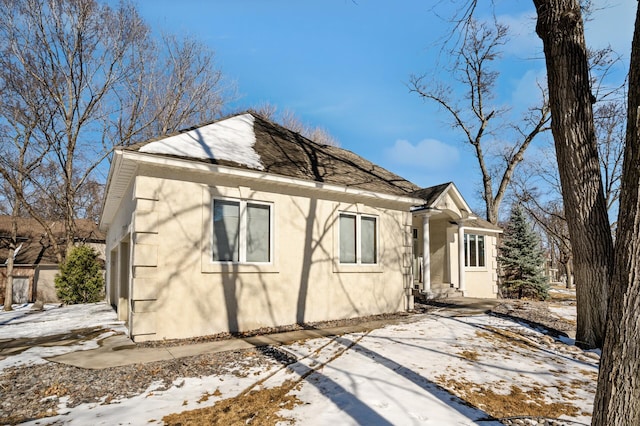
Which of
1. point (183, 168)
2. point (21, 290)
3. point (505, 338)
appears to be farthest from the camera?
point (21, 290)

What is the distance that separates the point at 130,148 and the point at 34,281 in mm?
23945

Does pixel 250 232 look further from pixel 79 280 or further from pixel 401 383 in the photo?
pixel 79 280

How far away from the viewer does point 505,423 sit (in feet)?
12.4

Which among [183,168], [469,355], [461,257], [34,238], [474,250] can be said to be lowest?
[469,355]

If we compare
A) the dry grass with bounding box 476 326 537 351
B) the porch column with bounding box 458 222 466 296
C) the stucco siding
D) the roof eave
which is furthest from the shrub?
the dry grass with bounding box 476 326 537 351

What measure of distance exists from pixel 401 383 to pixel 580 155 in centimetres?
539

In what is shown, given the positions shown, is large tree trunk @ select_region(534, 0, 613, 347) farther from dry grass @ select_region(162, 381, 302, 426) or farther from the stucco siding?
dry grass @ select_region(162, 381, 302, 426)

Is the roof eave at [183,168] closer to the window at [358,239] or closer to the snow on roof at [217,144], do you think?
the snow on roof at [217,144]

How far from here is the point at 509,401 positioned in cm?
438

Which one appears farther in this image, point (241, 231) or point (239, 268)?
point (241, 231)

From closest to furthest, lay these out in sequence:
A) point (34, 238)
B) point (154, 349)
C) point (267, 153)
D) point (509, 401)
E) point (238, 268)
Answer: point (509, 401)
point (154, 349)
point (238, 268)
point (267, 153)
point (34, 238)

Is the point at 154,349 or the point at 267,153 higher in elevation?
the point at 267,153

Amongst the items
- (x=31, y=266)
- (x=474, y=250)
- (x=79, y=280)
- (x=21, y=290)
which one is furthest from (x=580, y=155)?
(x=21, y=290)

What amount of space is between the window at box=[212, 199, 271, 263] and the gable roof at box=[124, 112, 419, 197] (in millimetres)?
866
